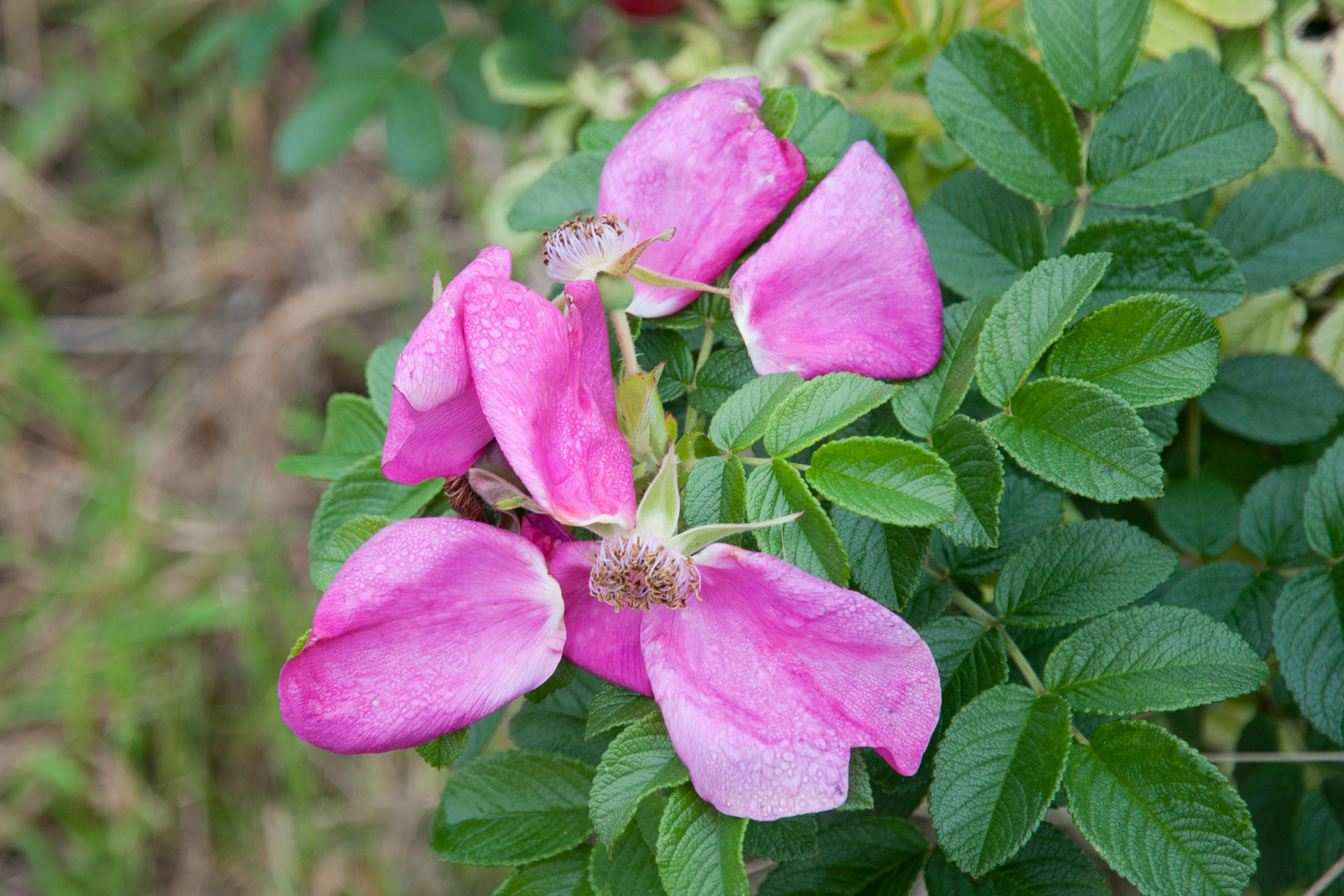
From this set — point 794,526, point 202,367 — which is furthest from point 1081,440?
→ point 202,367

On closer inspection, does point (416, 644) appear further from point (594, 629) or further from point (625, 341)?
point (625, 341)

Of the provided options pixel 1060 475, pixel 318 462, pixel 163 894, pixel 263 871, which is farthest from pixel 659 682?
pixel 163 894

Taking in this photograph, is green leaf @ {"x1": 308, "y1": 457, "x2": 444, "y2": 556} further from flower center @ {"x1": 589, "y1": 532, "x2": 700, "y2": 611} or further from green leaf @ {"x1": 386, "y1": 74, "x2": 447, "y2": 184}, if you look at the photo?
green leaf @ {"x1": 386, "y1": 74, "x2": 447, "y2": 184}

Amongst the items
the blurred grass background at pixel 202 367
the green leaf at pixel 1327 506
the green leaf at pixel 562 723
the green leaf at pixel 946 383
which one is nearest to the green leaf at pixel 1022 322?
the green leaf at pixel 946 383

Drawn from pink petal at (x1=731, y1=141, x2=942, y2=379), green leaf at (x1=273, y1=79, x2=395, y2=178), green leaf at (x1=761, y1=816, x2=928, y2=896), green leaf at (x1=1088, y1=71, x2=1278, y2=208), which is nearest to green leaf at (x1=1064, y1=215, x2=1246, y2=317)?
green leaf at (x1=1088, y1=71, x2=1278, y2=208)

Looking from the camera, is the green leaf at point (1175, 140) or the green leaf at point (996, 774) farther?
the green leaf at point (1175, 140)

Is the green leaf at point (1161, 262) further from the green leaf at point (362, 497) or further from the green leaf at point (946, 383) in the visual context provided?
the green leaf at point (362, 497)
